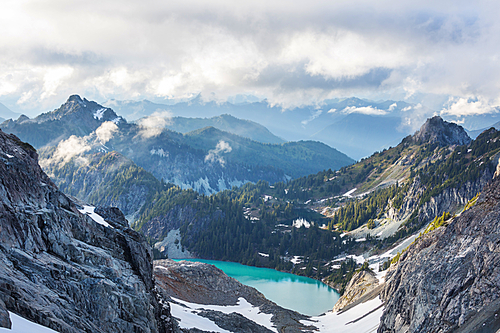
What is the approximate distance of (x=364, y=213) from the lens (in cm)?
19712

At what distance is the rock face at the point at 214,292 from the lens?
67.8 m

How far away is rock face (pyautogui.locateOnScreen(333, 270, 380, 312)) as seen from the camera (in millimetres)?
Result: 89625

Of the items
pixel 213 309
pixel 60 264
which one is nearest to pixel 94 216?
pixel 60 264

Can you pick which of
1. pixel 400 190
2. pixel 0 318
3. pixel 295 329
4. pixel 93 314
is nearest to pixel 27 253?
pixel 93 314

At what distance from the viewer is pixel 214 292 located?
88625mm

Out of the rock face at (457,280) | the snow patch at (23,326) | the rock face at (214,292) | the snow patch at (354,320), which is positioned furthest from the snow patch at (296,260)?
the snow patch at (23,326)

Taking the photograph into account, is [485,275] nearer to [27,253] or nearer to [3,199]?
[27,253]

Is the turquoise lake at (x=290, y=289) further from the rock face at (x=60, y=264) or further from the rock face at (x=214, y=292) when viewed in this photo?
the rock face at (x=60, y=264)

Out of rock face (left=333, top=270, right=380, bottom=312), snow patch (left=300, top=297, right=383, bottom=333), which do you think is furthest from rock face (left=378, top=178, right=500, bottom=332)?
rock face (left=333, top=270, right=380, bottom=312)

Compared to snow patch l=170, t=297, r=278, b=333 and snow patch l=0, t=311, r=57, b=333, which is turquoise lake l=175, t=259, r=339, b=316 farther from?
snow patch l=0, t=311, r=57, b=333

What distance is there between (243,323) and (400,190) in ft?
490

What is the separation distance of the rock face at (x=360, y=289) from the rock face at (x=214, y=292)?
1480 centimetres

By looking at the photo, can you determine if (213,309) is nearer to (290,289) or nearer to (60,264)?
(60,264)

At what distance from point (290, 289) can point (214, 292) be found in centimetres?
5041
